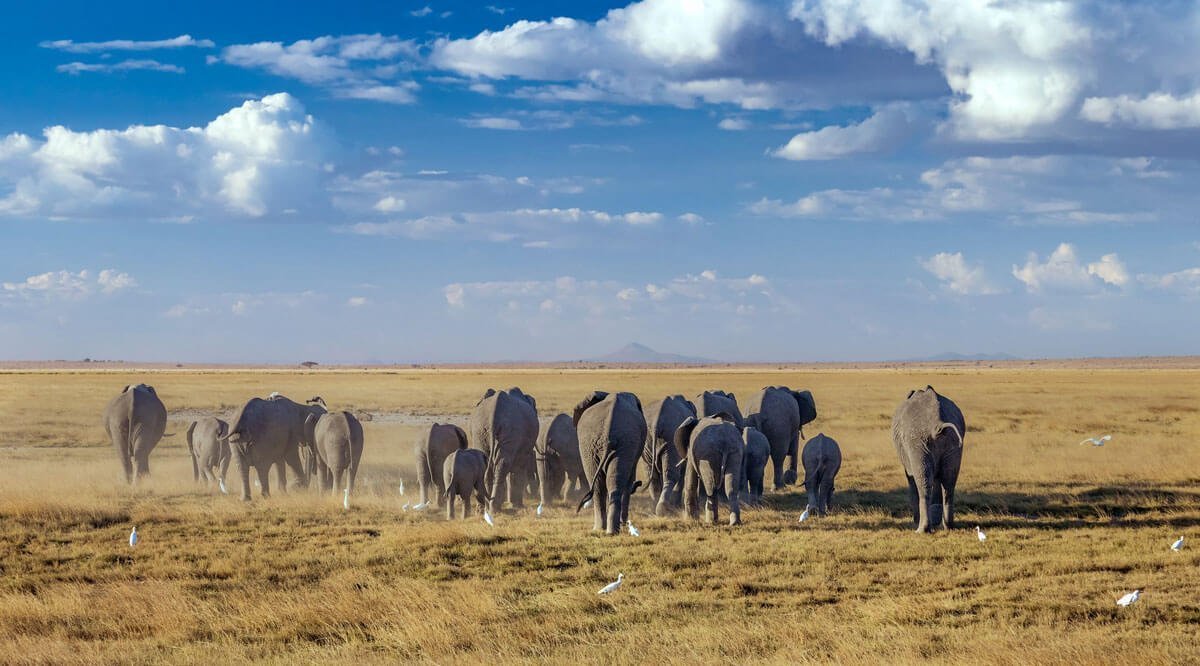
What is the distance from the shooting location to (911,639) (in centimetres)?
1022

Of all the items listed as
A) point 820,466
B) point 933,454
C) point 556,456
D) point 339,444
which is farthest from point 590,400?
point 339,444

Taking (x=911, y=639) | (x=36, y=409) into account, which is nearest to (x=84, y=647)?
(x=911, y=639)

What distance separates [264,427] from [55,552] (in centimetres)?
710

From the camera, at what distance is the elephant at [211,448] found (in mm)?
23234

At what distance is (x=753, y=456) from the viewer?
1938 cm

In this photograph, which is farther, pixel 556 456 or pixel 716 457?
pixel 556 456

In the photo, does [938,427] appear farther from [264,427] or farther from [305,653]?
[264,427]

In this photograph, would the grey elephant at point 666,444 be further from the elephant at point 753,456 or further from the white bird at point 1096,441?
the white bird at point 1096,441

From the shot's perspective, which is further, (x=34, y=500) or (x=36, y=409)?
(x=36, y=409)

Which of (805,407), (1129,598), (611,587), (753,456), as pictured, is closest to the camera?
(1129,598)

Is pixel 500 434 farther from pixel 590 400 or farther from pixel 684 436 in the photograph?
pixel 684 436

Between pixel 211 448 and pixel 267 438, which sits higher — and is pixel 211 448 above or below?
below

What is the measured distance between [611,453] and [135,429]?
13663mm

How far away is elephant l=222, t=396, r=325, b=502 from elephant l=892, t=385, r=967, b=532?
13.1 metres
